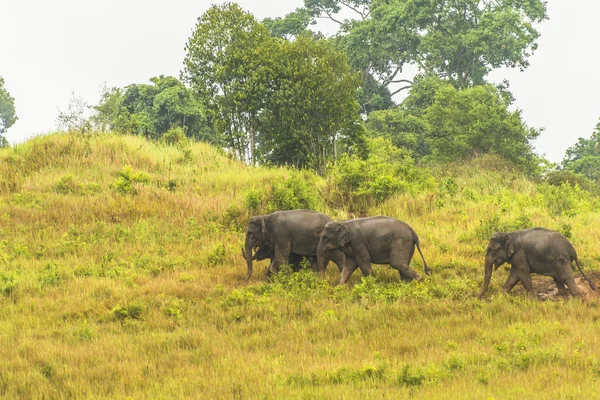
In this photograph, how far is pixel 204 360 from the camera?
1008 centimetres

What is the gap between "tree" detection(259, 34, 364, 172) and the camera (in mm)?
32688

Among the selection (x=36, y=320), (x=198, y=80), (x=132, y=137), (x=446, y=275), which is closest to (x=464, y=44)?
(x=198, y=80)

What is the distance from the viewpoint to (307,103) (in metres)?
32.5

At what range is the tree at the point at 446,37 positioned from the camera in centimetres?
5881

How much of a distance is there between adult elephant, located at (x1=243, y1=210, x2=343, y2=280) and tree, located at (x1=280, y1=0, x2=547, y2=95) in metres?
46.5

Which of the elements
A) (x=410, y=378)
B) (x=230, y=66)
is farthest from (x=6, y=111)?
(x=410, y=378)

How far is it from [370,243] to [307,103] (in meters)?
18.8

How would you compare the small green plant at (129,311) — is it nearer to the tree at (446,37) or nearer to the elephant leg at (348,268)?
the elephant leg at (348,268)

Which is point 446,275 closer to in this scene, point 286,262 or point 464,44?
point 286,262

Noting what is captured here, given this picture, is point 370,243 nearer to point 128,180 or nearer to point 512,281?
point 512,281

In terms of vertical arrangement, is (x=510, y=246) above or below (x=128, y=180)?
below

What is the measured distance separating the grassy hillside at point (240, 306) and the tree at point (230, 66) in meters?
10.1

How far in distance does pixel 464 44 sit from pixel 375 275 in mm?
47509

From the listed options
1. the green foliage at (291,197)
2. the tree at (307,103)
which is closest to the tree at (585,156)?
the tree at (307,103)
